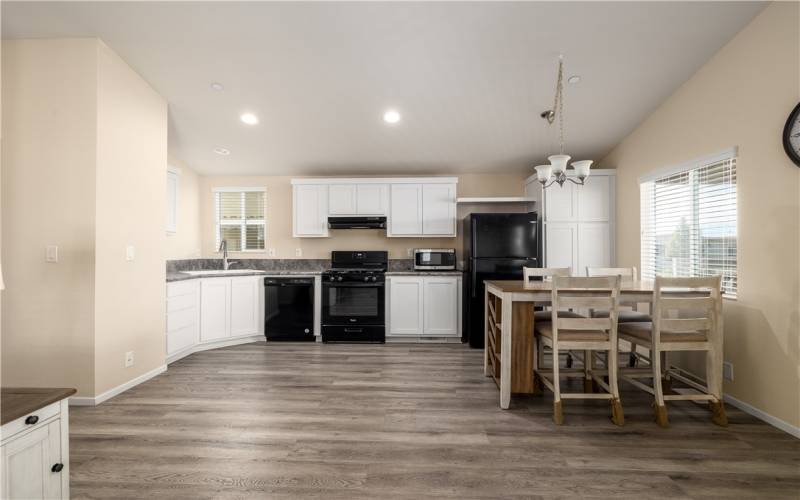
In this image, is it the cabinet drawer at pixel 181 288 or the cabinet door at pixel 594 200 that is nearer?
the cabinet drawer at pixel 181 288

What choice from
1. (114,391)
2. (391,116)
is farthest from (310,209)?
(114,391)

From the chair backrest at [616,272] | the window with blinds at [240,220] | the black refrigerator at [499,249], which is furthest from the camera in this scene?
the window with blinds at [240,220]

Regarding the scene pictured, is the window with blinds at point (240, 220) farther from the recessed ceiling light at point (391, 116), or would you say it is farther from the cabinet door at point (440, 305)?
the cabinet door at point (440, 305)

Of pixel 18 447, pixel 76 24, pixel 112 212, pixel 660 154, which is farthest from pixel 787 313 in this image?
pixel 76 24

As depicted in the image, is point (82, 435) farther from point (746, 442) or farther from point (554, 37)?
point (554, 37)

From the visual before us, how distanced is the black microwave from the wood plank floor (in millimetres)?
1967

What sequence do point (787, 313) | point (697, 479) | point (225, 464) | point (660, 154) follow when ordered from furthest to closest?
point (660, 154) → point (787, 313) → point (225, 464) → point (697, 479)

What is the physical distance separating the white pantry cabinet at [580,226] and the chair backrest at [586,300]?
2.13 m

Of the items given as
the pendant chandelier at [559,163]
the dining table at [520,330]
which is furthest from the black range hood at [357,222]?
the dining table at [520,330]

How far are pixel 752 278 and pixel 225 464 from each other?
360cm

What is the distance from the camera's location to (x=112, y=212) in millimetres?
2818

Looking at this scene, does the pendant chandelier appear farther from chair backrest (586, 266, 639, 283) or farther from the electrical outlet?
the electrical outlet

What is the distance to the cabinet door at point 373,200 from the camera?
4934 millimetres

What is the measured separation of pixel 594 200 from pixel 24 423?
506 cm
